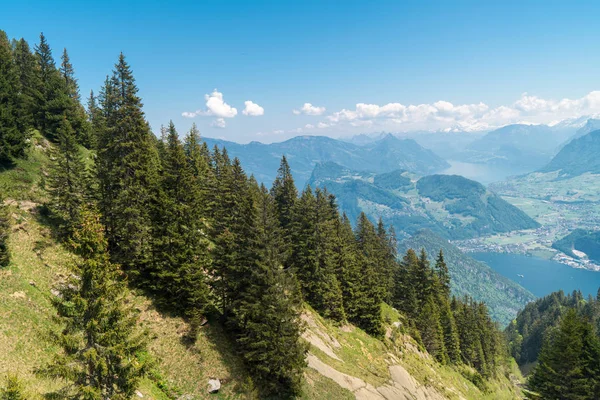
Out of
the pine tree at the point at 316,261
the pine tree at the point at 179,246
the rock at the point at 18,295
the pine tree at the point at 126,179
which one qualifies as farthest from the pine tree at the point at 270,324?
the pine tree at the point at 316,261

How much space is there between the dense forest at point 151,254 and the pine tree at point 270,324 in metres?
0.10

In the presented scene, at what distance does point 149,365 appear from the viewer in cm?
1358

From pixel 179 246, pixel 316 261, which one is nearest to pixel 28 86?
pixel 179 246

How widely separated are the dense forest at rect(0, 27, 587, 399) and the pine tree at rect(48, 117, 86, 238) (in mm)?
119

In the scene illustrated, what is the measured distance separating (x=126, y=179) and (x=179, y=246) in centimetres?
945

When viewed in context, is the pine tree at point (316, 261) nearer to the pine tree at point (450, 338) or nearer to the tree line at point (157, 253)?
the tree line at point (157, 253)

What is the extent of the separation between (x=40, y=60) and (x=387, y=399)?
239 ft

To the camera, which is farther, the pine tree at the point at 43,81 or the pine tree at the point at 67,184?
the pine tree at the point at 43,81

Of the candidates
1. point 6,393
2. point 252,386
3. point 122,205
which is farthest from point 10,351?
point 252,386

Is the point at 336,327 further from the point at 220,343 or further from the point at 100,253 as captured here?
the point at 100,253

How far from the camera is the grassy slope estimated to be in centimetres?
1902

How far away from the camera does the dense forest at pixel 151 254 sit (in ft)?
42.6

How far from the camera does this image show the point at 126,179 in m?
29.5

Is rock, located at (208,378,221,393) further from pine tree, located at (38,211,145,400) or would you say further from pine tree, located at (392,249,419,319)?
pine tree, located at (392,249,419,319)
